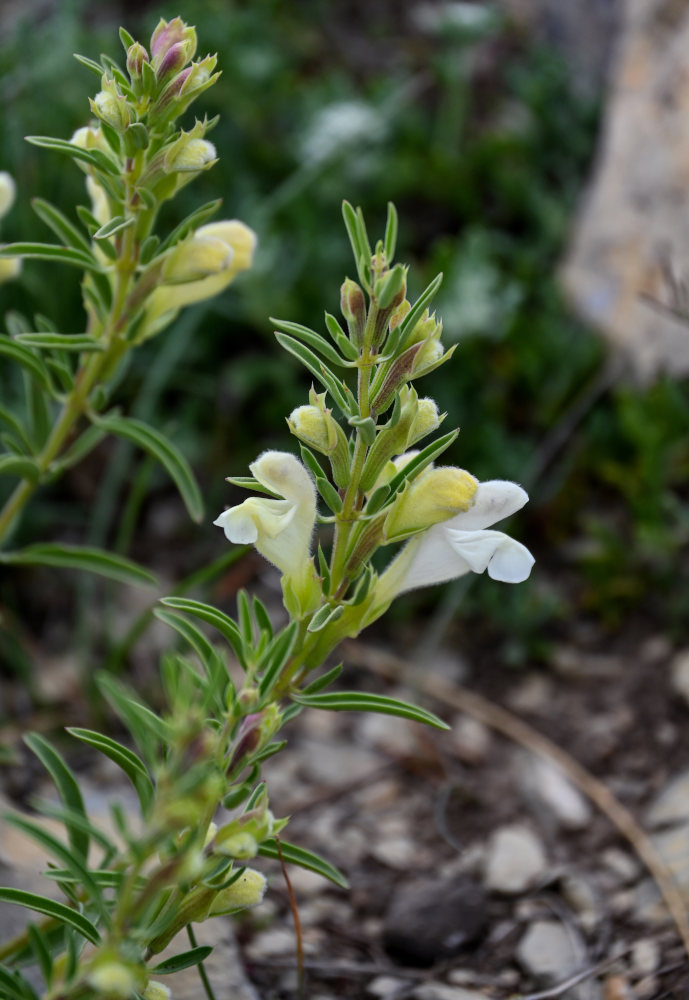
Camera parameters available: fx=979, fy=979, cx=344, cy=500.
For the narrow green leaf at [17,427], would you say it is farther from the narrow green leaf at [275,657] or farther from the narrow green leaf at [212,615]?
the narrow green leaf at [275,657]

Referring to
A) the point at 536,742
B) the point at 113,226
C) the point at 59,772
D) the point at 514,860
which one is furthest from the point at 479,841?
the point at 113,226

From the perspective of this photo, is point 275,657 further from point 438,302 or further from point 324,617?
point 438,302

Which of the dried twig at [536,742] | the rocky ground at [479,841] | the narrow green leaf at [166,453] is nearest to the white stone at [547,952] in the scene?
the rocky ground at [479,841]

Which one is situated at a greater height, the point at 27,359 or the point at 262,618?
the point at 27,359

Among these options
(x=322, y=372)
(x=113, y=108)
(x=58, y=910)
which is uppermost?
(x=113, y=108)

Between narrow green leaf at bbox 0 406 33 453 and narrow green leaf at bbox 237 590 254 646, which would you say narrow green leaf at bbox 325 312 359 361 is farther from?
narrow green leaf at bbox 0 406 33 453

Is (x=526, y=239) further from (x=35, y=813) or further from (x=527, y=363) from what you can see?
(x=35, y=813)

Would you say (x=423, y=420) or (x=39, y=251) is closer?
(x=423, y=420)
